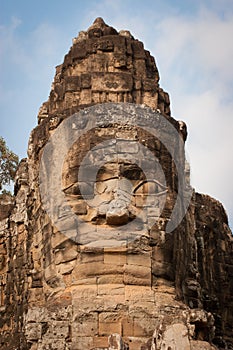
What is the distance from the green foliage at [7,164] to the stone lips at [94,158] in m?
9.65

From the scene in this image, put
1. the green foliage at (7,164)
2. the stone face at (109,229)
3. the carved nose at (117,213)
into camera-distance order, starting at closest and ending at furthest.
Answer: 1. the stone face at (109,229)
2. the carved nose at (117,213)
3. the green foliage at (7,164)

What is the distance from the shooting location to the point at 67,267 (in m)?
15.5

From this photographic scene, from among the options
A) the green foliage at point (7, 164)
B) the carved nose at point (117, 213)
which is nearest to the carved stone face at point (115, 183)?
the carved nose at point (117, 213)

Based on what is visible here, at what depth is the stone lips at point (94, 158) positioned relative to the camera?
15734 millimetres

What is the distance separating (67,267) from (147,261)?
1.41 meters

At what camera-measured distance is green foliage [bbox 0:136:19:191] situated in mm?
26547

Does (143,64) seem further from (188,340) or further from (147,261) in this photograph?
(188,340)

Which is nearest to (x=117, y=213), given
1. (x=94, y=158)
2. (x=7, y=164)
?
(x=94, y=158)

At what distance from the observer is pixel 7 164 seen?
27.1 m

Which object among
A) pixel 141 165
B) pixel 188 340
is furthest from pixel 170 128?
pixel 188 340

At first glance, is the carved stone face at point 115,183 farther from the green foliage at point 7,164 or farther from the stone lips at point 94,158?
the green foliage at point 7,164

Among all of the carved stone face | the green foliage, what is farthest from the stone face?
the green foliage

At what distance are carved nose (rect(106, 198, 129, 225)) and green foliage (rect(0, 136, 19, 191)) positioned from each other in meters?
11.3

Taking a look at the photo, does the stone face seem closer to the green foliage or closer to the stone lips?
the stone lips
